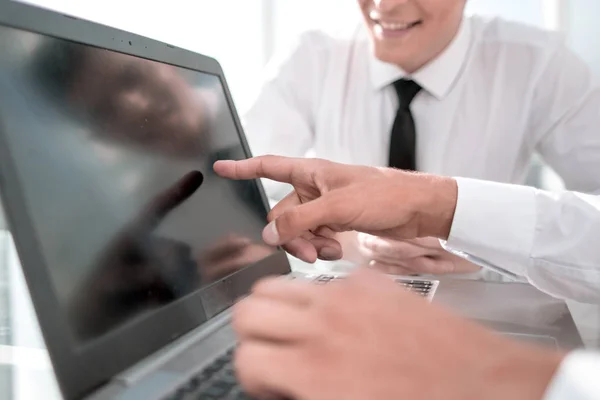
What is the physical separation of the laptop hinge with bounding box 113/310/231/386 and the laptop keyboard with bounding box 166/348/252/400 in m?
0.04

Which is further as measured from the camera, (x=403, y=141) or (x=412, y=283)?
(x=403, y=141)

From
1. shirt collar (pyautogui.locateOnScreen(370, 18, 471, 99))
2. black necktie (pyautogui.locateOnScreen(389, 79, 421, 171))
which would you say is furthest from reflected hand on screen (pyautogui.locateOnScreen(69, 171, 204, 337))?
shirt collar (pyautogui.locateOnScreen(370, 18, 471, 99))

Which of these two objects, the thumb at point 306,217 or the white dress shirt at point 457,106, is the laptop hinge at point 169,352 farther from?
the white dress shirt at point 457,106

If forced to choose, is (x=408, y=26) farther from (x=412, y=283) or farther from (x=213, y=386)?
(x=213, y=386)

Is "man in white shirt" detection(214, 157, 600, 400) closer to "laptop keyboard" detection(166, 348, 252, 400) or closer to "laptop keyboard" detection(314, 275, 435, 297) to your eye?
"laptop keyboard" detection(166, 348, 252, 400)

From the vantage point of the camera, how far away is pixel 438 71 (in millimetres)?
1078

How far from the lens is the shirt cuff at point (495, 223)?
1.96 feet

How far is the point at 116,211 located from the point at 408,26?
797 mm

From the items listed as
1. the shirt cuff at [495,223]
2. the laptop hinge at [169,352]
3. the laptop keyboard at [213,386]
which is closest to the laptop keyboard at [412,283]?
the shirt cuff at [495,223]

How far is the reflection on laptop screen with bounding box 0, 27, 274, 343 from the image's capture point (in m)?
0.34

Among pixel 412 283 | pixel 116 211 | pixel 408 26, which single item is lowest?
pixel 412 283

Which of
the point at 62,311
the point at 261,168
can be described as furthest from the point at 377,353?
the point at 261,168

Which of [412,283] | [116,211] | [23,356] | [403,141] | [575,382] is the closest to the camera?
[575,382]

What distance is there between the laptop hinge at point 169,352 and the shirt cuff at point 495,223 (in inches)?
10.9
